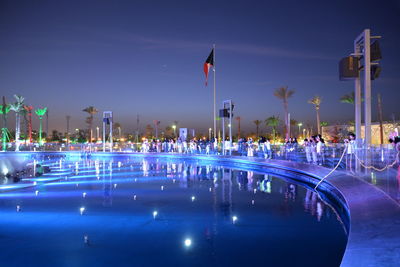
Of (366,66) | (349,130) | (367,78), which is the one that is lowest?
(349,130)

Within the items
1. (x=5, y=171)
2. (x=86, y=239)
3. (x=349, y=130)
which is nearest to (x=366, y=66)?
(x=86, y=239)

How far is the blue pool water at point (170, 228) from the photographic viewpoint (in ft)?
19.9

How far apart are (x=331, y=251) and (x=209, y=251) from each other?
2234 millimetres

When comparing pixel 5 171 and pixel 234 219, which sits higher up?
pixel 5 171

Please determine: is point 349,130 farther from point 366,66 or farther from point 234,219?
point 234,219

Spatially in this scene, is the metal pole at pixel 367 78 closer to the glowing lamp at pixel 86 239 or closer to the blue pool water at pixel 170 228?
the blue pool water at pixel 170 228

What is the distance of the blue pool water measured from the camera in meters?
6.07

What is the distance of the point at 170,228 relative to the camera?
25.9 ft

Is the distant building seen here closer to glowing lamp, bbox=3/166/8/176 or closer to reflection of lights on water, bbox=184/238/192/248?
glowing lamp, bbox=3/166/8/176

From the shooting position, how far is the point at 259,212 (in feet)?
31.2

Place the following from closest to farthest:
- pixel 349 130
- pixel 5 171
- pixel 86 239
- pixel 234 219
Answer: pixel 86 239 → pixel 234 219 → pixel 5 171 → pixel 349 130

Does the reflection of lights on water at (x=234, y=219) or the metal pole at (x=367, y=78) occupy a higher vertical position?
the metal pole at (x=367, y=78)

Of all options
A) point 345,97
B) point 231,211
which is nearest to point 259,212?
point 231,211

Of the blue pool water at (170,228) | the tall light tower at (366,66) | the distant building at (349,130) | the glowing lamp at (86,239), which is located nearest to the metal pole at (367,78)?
the tall light tower at (366,66)
